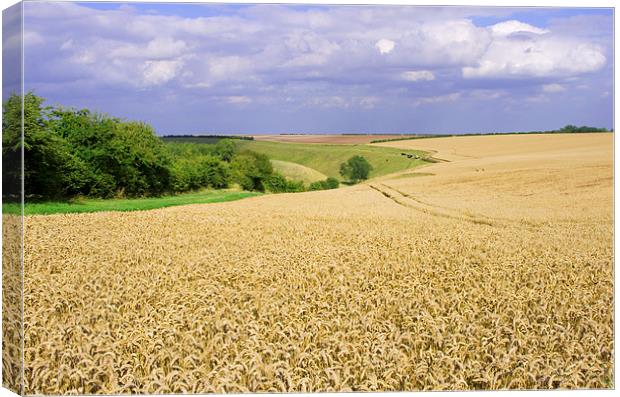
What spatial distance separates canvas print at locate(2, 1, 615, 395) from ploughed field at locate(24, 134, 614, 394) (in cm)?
2

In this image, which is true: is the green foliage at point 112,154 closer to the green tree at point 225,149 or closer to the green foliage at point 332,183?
the green tree at point 225,149

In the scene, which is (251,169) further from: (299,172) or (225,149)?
(299,172)

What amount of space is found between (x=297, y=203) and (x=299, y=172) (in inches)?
13.4

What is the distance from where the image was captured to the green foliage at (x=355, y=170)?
7.66m

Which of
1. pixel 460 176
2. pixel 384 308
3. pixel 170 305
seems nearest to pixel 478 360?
pixel 384 308

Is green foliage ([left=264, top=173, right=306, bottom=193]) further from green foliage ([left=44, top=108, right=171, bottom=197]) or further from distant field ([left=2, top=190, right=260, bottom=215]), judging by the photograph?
green foliage ([left=44, top=108, right=171, bottom=197])

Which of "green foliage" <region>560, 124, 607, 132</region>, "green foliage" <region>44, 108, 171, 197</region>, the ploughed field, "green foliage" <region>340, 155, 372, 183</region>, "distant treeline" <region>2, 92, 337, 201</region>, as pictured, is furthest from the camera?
"green foliage" <region>340, 155, 372, 183</region>

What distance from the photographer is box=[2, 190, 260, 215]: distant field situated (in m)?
6.83

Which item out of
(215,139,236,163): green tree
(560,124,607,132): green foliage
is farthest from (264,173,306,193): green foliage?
(560,124,607,132): green foliage

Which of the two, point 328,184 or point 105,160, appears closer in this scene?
point 105,160

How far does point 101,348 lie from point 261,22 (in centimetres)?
341

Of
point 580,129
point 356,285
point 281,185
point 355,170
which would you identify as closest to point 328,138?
point 355,170

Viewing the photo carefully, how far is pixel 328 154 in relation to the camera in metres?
7.53

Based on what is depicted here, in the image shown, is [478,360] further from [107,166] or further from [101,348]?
[107,166]
